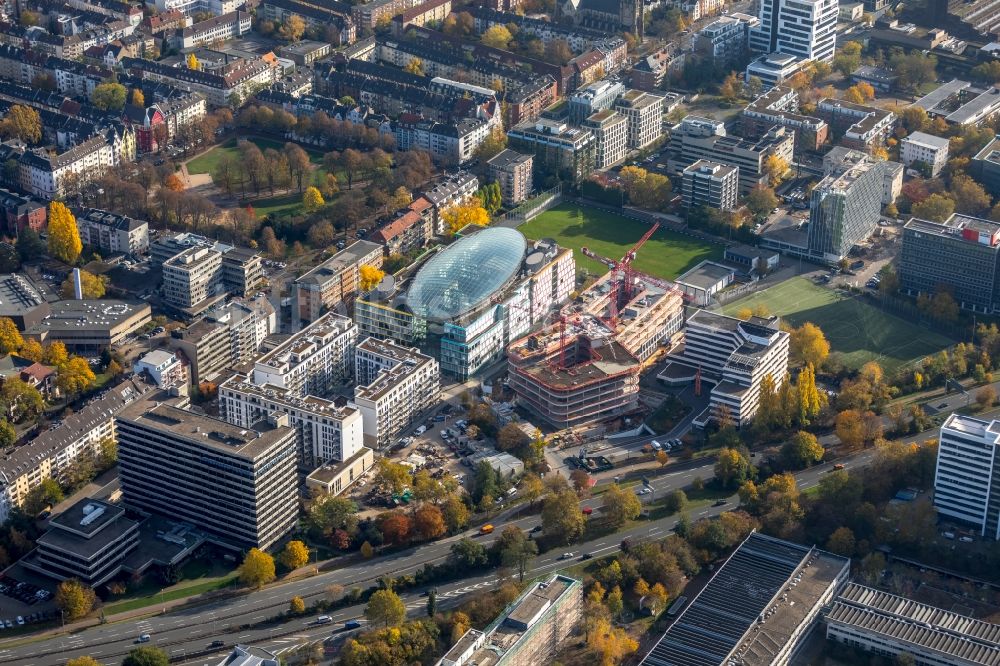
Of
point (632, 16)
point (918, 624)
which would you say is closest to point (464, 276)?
point (918, 624)

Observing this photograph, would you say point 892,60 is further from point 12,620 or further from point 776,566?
point 12,620

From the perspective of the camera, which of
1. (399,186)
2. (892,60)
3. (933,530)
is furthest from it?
(892,60)

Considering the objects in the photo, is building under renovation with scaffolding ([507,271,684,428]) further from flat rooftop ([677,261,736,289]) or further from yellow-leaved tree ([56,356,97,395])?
yellow-leaved tree ([56,356,97,395])

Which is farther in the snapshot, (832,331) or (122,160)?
(122,160)

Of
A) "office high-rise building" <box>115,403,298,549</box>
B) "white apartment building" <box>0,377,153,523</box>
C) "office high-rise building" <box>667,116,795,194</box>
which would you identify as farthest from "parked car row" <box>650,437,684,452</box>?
"office high-rise building" <box>667,116,795,194</box>

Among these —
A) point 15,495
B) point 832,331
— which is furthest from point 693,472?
point 15,495
